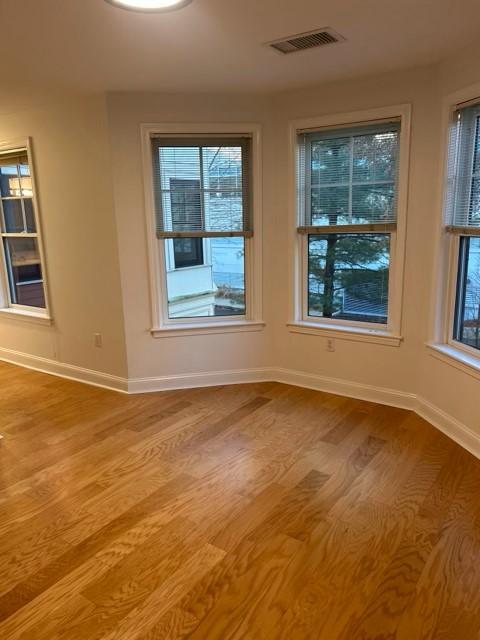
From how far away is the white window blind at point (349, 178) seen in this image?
132 inches

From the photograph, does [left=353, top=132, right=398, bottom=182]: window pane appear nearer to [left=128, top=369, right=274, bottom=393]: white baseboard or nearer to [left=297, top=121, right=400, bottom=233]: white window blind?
[left=297, top=121, right=400, bottom=233]: white window blind

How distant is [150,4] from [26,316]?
3.34 m

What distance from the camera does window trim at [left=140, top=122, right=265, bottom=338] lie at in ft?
11.8

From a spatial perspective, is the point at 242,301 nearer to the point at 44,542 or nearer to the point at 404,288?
the point at 404,288

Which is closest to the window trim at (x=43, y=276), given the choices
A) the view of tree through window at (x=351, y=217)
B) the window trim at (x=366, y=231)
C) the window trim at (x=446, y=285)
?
the window trim at (x=366, y=231)

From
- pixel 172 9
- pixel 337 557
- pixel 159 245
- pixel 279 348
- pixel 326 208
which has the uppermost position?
pixel 172 9

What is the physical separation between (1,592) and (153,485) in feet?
2.92

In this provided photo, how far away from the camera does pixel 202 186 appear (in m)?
3.77

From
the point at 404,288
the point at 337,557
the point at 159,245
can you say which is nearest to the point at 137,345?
the point at 159,245

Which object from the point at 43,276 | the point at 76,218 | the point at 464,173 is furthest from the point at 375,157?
the point at 43,276

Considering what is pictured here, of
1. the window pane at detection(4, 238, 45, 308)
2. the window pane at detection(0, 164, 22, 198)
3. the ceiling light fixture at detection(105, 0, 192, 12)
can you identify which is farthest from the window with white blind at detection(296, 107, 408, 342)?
the window pane at detection(0, 164, 22, 198)

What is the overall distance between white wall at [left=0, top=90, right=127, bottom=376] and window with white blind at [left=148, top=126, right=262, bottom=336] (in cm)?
41

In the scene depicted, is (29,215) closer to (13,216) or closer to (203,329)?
(13,216)

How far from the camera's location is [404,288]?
11.1ft
